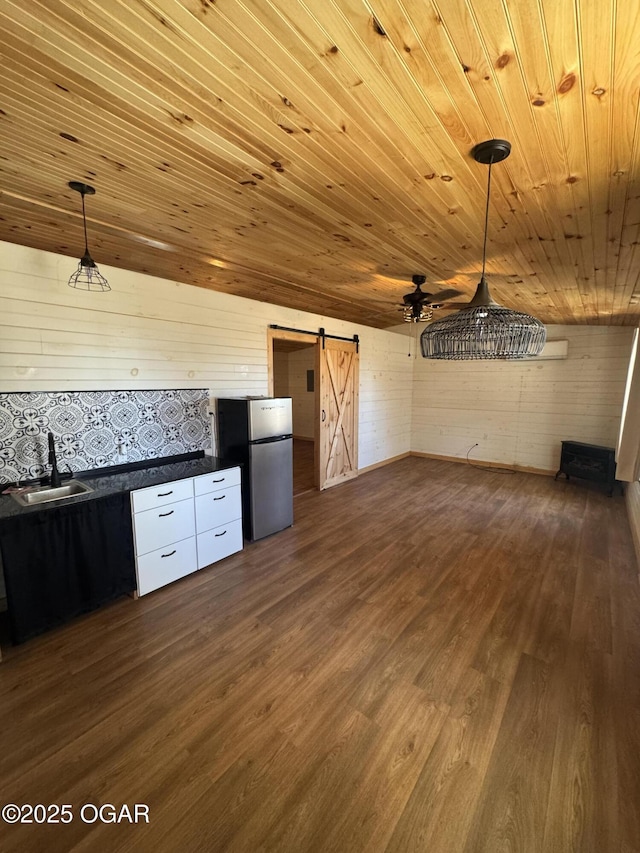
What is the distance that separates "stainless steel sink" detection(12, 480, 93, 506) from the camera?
8.14ft

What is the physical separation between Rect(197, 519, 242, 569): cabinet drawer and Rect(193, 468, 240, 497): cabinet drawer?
0.37 meters

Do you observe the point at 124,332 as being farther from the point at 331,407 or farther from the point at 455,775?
the point at 455,775

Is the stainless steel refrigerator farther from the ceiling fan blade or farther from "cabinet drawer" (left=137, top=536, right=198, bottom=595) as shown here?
the ceiling fan blade

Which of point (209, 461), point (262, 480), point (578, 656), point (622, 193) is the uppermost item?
point (622, 193)

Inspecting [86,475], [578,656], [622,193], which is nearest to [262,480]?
[86,475]

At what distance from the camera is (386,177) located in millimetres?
1836

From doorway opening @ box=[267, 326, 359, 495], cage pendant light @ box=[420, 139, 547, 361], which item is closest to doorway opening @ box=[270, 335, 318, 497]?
doorway opening @ box=[267, 326, 359, 495]

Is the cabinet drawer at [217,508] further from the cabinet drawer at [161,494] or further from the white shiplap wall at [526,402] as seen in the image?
the white shiplap wall at [526,402]

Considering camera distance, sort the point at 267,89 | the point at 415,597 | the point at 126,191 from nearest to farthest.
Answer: the point at 267,89, the point at 126,191, the point at 415,597

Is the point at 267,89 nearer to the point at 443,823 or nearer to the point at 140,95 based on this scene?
the point at 140,95

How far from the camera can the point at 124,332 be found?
3098 millimetres

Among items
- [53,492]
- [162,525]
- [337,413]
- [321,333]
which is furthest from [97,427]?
[337,413]

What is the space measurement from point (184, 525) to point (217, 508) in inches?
13.3

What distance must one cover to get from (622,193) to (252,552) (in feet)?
12.2
